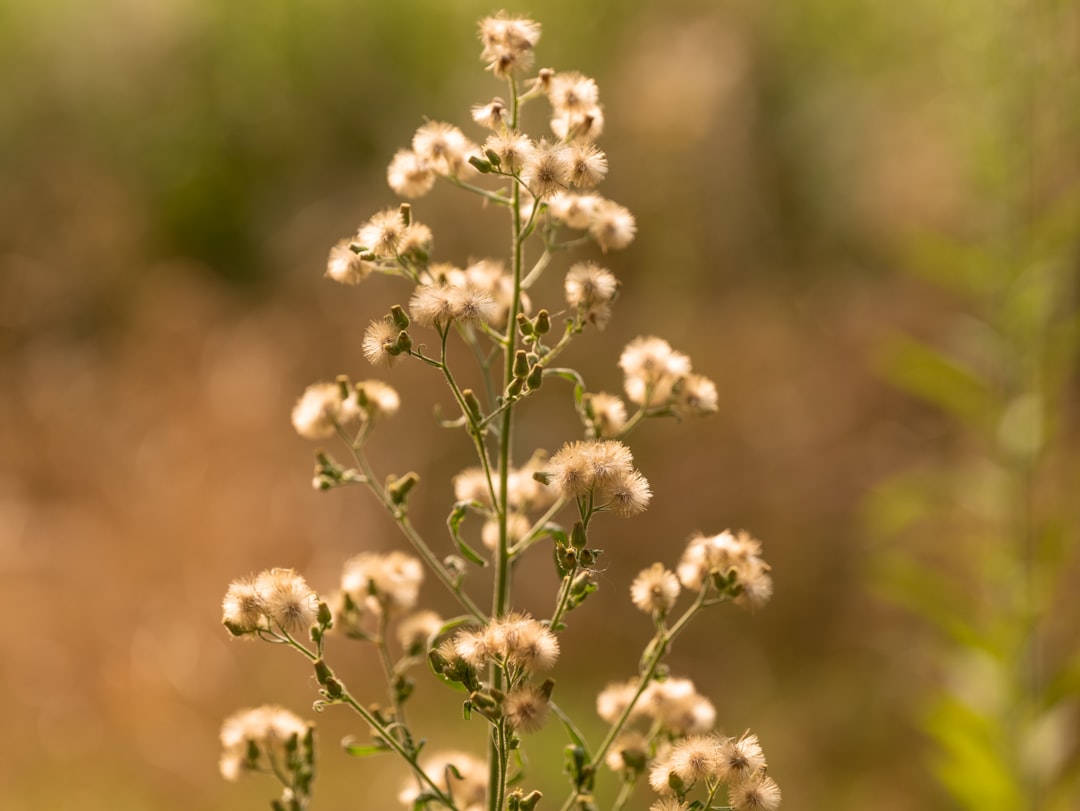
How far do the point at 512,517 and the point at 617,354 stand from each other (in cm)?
260

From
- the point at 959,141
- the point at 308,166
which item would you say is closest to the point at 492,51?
the point at 959,141

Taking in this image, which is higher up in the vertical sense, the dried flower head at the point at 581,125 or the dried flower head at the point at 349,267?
the dried flower head at the point at 581,125

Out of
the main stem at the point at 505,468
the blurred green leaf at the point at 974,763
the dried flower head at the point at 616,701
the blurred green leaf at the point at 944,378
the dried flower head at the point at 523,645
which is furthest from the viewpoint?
the blurred green leaf at the point at 944,378

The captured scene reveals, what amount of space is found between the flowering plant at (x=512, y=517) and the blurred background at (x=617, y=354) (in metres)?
0.99

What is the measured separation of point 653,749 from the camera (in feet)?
2.65

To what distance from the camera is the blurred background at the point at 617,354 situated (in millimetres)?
1740

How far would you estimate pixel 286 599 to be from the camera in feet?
2.20

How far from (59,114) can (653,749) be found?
506 cm

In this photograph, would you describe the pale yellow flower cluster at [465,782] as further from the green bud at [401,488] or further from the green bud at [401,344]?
the green bud at [401,344]

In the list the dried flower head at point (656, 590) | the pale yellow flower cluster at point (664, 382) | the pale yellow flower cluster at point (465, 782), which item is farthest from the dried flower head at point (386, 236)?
the pale yellow flower cluster at point (465, 782)

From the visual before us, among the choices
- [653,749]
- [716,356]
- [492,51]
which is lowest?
[653,749]

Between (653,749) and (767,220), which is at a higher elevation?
(767,220)

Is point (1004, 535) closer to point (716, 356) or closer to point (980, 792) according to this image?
point (980, 792)

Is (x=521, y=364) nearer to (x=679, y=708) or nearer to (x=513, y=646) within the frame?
(x=513, y=646)
